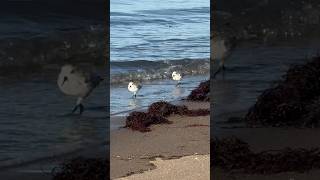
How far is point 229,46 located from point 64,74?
1016mm

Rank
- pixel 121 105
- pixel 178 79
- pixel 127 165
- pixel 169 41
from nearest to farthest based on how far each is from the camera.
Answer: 1. pixel 127 165
2. pixel 121 105
3. pixel 178 79
4. pixel 169 41

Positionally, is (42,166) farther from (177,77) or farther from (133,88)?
(177,77)

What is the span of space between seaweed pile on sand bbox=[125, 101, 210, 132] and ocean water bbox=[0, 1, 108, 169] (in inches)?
142

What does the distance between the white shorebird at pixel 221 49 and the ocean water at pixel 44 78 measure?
0.69m

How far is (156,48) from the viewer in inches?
513

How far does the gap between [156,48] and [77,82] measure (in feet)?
29.4

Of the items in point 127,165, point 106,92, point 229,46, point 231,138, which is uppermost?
point 229,46

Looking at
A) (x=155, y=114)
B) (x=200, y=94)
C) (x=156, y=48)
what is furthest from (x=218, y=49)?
(x=156, y=48)

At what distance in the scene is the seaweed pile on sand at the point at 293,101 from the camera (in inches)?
173

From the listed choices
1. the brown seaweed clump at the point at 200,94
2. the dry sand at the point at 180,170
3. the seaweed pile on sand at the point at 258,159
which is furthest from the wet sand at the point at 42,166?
the brown seaweed clump at the point at 200,94

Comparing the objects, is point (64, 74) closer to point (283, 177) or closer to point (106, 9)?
point (106, 9)

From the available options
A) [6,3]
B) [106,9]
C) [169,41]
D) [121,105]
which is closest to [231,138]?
[106,9]

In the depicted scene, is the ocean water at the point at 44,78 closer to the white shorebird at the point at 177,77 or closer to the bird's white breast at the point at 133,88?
the bird's white breast at the point at 133,88

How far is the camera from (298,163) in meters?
4.41
